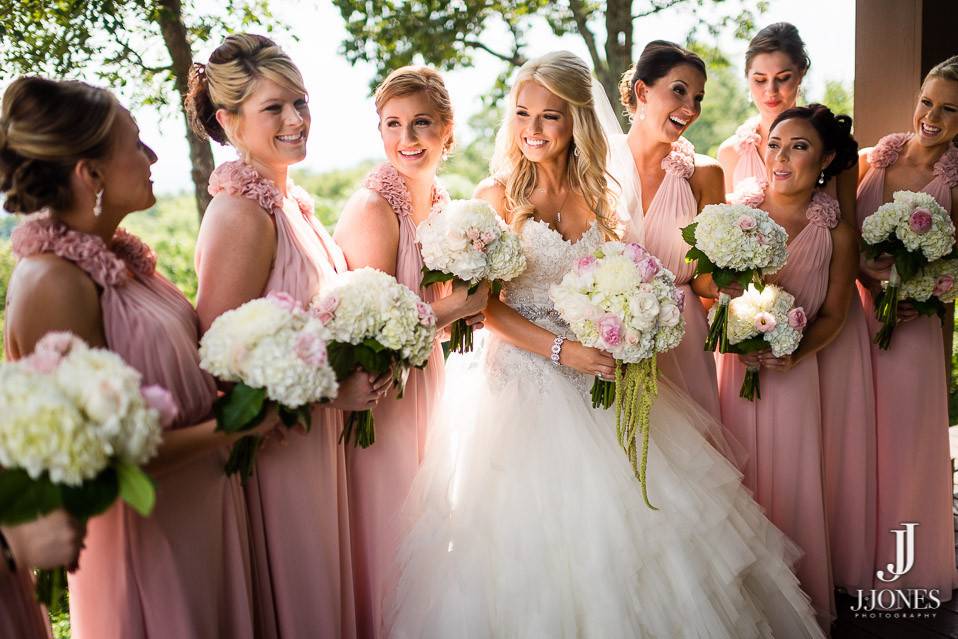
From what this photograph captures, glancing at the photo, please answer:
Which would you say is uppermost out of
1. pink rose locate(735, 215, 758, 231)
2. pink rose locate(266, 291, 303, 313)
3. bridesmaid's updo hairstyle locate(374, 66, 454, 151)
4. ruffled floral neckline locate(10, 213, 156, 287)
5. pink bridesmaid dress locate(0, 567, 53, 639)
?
bridesmaid's updo hairstyle locate(374, 66, 454, 151)

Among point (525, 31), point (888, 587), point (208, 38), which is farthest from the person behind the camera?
point (525, 31)

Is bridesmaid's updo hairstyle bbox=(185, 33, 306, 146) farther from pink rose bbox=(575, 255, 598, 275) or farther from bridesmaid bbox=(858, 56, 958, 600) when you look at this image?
bridesmaid bbox=(858, 56, 958, 600)

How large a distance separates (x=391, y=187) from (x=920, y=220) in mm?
2912

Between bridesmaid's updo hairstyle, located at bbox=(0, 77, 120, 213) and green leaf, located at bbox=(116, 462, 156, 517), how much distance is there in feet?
3.01

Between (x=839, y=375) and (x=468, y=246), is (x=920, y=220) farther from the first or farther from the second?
(x=468, y=246)

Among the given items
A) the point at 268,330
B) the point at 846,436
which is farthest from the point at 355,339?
the point at 846,436

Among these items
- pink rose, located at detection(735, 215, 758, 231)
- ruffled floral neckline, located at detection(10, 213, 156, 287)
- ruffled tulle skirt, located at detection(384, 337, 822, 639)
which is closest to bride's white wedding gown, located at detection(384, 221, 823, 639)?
ruffled tulle skirt, located at detection(384, 337, 822, 639)

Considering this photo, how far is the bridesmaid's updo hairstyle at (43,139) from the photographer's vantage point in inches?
88.8

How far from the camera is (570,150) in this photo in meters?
3.87

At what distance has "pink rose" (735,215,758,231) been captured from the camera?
12.2 ft

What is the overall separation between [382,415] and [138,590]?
1.27m

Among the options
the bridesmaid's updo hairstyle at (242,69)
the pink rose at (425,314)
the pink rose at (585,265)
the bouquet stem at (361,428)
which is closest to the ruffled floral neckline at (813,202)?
the pink rose at (585,265)

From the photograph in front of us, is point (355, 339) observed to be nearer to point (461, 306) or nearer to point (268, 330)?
point (268, 330)

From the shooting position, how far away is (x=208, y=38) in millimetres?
5027
